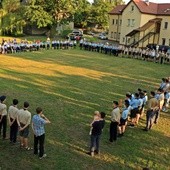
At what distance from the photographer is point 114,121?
11789mm

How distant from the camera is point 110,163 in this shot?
10.6 m

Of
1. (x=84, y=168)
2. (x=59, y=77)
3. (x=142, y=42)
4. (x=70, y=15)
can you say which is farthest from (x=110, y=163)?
(x=70, y=15)

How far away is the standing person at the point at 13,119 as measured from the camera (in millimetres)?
10672

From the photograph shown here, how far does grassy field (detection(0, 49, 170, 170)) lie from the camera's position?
10.6m

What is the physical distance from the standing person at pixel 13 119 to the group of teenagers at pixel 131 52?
2630cm

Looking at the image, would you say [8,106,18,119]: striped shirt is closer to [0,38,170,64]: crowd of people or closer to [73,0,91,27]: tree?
[0,38,170,64]: crowd of people

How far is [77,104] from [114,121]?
4884mm

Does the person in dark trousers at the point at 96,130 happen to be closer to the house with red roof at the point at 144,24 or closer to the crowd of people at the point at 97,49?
the crowd of people at the point at 97,49

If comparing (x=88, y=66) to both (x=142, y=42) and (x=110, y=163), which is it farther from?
(x=142, y=42)

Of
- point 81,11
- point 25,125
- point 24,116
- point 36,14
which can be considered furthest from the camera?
point 81,11

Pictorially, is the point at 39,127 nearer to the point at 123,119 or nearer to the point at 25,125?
the point at 25,125

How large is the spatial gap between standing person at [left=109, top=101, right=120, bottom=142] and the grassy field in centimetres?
31

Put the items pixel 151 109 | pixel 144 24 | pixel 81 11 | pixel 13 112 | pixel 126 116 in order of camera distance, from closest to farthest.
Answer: pixel 13 112
pixel 126 116
pixel 151 109
pixel 144 24
pixel 81 11

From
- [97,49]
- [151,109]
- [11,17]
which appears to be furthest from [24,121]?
[11,17]
